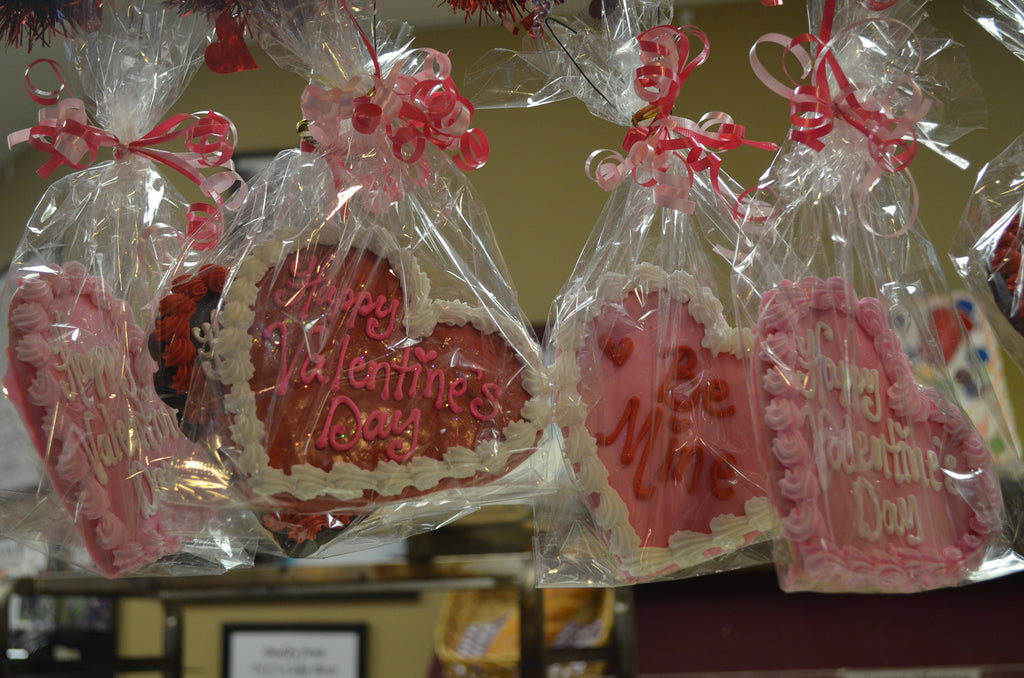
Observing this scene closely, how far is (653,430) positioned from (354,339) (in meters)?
0.34

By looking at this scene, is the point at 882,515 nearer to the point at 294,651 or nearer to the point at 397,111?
the point at 397,111

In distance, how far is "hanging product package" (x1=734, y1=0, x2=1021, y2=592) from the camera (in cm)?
92

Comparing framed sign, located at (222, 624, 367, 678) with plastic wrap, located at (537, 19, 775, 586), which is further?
framed sign, located at (222, 624, 367, 678)

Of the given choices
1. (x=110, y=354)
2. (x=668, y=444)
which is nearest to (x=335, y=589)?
(x=110, y=354)

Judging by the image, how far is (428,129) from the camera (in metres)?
1.06

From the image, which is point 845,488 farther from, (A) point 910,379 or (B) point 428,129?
(B) point 428,129

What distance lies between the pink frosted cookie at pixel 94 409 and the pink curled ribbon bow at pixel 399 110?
319 millimetres

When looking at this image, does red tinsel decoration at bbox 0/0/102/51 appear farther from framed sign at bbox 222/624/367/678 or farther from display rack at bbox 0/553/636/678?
framed sign at bbox 222/624/367/678

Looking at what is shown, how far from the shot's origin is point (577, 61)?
44.0 inches

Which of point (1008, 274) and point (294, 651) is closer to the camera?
point (1008, 274)

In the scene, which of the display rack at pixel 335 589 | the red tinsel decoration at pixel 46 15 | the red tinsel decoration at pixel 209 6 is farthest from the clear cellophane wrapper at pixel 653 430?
the display rack at pixel 335 589

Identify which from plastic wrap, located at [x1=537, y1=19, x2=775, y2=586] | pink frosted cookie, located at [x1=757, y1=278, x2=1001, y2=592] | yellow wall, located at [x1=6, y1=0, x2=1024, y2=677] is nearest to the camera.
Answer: pink frosted cookie, located at [x1=757, y1=278, x2=1001, y2=592]

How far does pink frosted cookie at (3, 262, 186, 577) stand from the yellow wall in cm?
83

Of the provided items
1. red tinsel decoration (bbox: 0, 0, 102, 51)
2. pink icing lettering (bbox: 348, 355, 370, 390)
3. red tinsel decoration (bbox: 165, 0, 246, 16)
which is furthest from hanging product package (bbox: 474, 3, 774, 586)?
red tinsel decoration (bbox: 0, 0, 102, 51)
